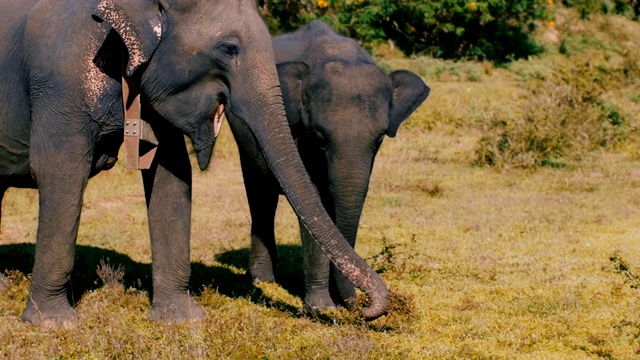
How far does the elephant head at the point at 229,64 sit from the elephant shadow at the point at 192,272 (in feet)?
5.09

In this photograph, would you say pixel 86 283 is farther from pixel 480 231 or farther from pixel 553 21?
pixel 553 21

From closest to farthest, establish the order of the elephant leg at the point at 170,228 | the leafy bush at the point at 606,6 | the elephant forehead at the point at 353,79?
the elephant leg at the point at 170,228
the elephant forehead at the point at 353,79
the leafy bush at the point at 606,6

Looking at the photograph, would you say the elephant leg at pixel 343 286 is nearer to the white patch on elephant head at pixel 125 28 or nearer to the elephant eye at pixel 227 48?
the elephant eye at pixel 227 48

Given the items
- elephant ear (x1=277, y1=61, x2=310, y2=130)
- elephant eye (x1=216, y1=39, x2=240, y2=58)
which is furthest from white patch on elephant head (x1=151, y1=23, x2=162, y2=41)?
elephant ear (x1=277, y1=61, x2=310, y2=130)

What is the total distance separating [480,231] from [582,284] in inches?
89.8

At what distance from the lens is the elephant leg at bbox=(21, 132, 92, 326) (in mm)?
6102

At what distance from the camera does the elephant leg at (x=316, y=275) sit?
7.27m

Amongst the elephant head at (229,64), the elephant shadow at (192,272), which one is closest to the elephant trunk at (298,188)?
the elephant head at (229,64)

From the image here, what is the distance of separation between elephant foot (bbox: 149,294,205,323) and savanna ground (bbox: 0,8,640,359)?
11 centimetres

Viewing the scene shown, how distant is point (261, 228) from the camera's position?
861 cm

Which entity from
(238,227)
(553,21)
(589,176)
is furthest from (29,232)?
(553,21)

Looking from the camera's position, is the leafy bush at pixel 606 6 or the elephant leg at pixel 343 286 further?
the leafy bush at pixel 606 6

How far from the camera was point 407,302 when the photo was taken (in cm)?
654

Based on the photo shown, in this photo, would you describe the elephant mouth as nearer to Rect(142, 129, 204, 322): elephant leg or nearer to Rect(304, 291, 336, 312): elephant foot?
Rect(142, 129, 204, 322): elephant leg
